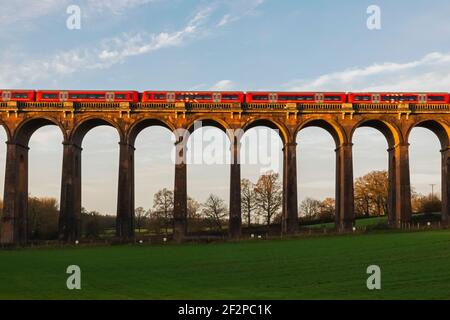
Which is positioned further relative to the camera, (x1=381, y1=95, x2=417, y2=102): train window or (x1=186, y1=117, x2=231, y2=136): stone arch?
(x1=381, y1=95, x2=417, y2=102): train window

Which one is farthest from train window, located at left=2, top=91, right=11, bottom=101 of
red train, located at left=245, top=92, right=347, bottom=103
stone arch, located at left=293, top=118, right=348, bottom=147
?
stone arch, located at left=293, top=118, right=348, bottom=147

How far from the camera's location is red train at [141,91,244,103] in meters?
57.3

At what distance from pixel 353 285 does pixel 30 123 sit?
48141mm

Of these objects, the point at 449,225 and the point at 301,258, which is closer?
the point at 301,258

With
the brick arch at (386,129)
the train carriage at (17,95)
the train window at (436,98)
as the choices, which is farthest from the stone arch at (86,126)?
the train window at (436,98)

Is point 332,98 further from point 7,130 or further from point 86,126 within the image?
point 7,130

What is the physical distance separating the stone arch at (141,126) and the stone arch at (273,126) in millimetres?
8757

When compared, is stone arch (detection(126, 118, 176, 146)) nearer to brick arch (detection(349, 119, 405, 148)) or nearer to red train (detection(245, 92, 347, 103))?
red train (detection(245, 92, 347, 103))

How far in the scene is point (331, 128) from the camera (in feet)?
194

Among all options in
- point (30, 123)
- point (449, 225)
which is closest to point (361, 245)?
point (449, 225)

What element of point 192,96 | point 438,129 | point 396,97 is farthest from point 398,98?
point 192,96

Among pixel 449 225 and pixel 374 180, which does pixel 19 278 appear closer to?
pixel 449 225

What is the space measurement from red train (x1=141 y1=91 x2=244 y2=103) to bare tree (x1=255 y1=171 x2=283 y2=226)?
105ft
